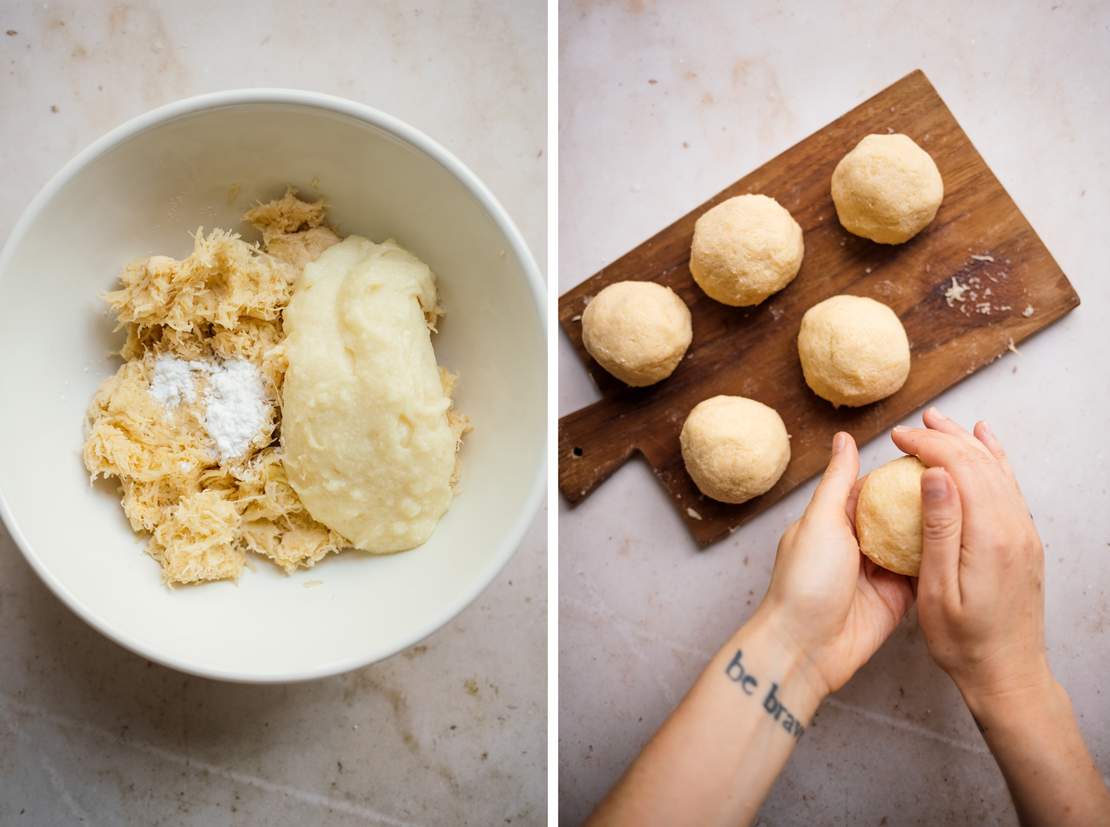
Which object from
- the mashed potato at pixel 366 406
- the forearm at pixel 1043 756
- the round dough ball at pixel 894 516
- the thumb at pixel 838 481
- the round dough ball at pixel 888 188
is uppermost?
the mashed potato at pixel 366 406

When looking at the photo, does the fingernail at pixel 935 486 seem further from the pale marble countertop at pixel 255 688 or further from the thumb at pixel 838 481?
the pale marble countertop at pixel 255 688

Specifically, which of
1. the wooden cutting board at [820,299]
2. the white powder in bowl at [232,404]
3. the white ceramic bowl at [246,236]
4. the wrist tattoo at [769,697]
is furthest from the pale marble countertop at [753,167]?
the white powder in bowl at [232,404]

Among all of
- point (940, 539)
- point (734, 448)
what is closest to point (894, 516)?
point (940, 539)

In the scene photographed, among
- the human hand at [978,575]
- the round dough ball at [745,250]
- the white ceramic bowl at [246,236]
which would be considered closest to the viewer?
the white ceramic bowl at [246,236]

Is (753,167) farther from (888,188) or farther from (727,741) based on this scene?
(727,741)

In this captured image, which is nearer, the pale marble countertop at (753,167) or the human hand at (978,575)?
the human hand at (978,575)

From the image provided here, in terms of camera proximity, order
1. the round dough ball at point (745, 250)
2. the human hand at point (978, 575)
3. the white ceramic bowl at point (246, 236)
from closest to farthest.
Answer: the white ceramic bowl at point (246, 236) → the human hand at point (978, 575) → the round dough ball at point (745, 250)

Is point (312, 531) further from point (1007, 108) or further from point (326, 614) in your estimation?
point (1007, 108)
